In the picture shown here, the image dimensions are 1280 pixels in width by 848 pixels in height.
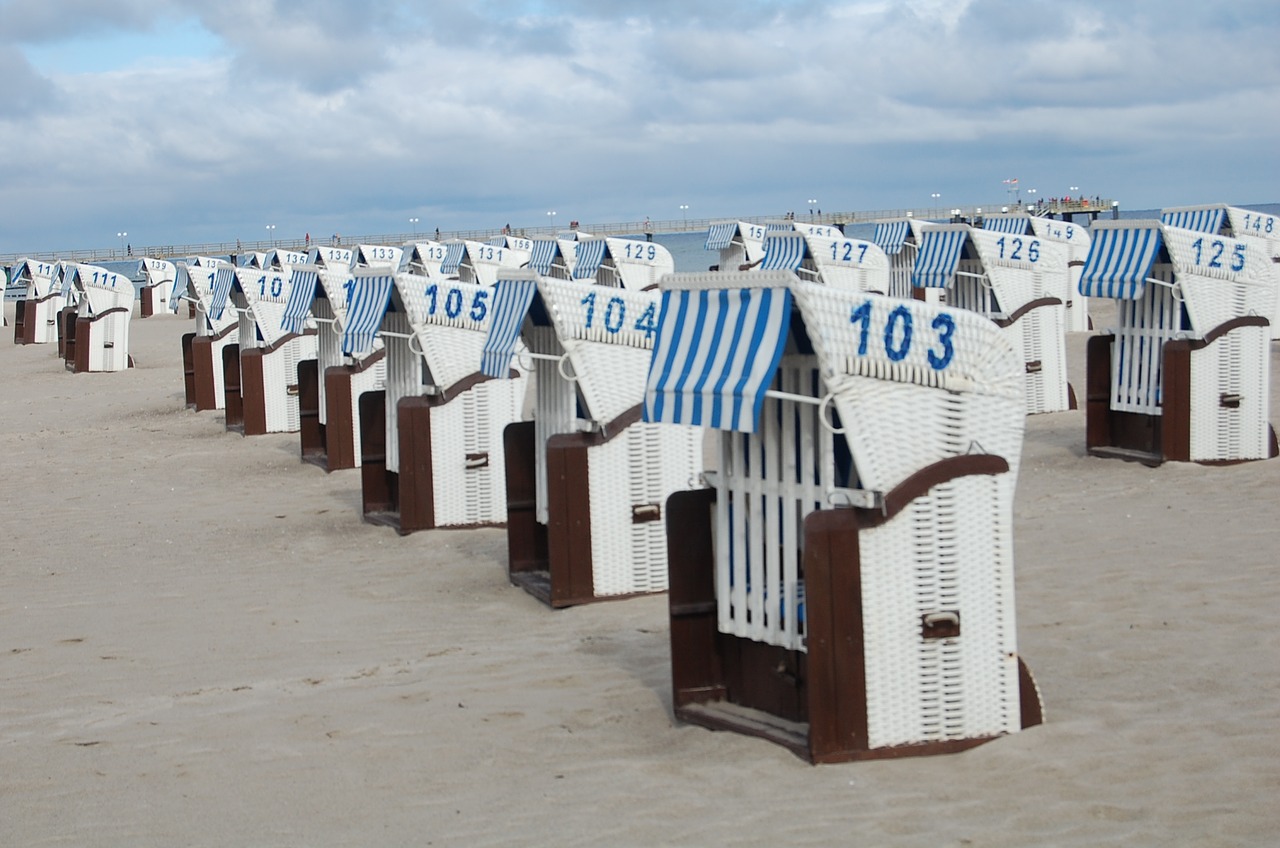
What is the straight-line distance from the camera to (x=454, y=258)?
99.5ft

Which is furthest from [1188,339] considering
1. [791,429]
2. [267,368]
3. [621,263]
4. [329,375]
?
[621,263]

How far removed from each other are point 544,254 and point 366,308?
17404mm

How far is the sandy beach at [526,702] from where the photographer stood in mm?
5527

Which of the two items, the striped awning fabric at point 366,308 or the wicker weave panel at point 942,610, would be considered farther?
the striped awning fabric at point 366,308

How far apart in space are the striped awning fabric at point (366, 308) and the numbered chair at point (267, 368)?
5262 mm

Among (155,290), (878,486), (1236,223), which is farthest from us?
(155,290)

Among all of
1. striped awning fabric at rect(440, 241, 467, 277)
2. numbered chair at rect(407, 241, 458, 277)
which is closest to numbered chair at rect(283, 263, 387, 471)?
striped awning fabric at rect(440, 241, 467, 277)

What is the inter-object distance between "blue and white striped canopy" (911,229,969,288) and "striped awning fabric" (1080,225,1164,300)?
4.24 meters

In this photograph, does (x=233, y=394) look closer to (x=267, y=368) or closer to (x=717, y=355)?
(x=267, y=368)

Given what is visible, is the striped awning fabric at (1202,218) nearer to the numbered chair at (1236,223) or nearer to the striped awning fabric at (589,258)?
the numbered chair at (1236,223)

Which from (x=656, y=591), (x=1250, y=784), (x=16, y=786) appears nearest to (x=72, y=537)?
(x=656, y=591)

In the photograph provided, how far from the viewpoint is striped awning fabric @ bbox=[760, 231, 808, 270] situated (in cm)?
2317

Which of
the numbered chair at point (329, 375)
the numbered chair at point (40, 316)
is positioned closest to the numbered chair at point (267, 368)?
the numbered chair at point (329, 375)

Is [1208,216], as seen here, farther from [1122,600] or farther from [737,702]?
[737,702]
